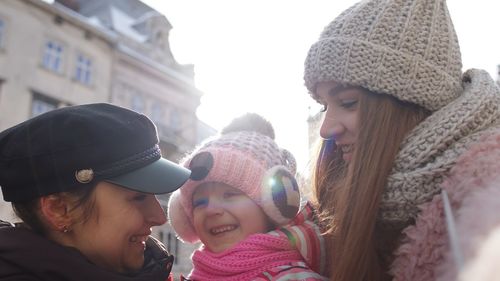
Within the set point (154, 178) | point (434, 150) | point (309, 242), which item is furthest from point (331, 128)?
point (154, 178)

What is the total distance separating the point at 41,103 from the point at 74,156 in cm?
1469

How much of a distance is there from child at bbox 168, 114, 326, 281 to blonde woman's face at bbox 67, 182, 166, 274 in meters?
0.43

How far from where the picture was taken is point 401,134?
4.98 feet

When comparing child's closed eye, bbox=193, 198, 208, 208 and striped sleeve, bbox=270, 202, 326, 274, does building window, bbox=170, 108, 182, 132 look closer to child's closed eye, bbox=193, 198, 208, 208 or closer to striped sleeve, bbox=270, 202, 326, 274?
child's closed eye, bbox=193, 198, 208, 208

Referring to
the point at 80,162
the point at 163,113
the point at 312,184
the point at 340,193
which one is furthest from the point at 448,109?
the point at 163,113

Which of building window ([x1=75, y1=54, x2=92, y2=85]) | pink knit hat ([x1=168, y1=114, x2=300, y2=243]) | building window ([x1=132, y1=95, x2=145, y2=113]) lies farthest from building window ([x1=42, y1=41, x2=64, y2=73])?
pink knit hat ([x1=168, y1=114, x2=300, y2=243])

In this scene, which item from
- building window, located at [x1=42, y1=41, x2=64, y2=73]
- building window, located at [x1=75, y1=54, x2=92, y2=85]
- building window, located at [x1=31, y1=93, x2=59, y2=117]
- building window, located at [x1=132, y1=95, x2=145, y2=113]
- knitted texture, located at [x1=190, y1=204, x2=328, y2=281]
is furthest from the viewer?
building window, located at [x1=132, y1=95, x2=145, y2=113]

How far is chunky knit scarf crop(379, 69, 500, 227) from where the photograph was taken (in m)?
1.33

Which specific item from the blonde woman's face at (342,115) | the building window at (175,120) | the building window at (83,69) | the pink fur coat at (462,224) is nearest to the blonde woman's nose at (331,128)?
the blonde woman's face at (342,115)

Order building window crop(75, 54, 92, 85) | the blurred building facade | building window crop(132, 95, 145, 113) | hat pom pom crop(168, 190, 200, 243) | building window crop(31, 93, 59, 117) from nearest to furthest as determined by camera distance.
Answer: hat pom pom crop(168, 190, 200, 243) < the blurred building facade < building window crop(31, 93, 59, 117) < building window crop(75, 54, 92, 85) < building window crop(132, 95, 145, 113)

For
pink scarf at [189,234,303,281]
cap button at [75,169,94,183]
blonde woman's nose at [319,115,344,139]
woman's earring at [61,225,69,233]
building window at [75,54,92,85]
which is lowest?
pink scarf at [189,234,303,281]

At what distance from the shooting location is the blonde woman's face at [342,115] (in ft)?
5.31

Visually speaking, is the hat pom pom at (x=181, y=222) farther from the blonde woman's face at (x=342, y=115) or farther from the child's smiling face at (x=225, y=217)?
the blonde woman's face at (x=342, y=115)

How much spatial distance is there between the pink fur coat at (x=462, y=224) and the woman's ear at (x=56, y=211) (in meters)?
1.04
